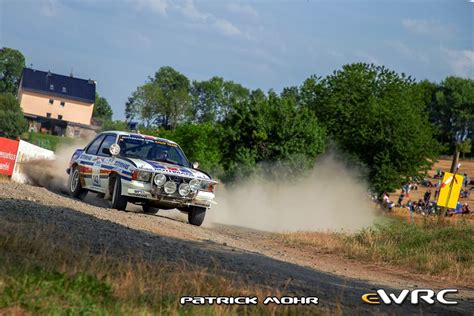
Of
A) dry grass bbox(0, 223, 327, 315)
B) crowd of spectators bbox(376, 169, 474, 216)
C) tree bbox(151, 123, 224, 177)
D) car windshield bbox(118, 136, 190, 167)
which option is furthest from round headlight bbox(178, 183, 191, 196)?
tree bbox(151, 123, 224, 177)

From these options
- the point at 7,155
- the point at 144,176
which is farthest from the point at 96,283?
the point at 7,155

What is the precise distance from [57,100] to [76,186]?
11248cm

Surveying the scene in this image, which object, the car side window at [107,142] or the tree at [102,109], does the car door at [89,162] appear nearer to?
the car side window at [107,142]

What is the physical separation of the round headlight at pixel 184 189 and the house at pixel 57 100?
10817 centimetres

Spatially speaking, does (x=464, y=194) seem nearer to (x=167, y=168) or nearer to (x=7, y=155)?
(x=7, y=155)

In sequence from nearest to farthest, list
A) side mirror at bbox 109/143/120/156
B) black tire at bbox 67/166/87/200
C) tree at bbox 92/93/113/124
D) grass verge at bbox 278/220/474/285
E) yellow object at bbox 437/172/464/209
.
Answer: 1. grass verge at bbox 278/220/474/285
2. side mirror at bbox 109/143/120/156
3. black tire at bbox 67/166/87/200
4. yellow object at bbox 437/172/464/209
5. tree at bbox 92/93/113/124

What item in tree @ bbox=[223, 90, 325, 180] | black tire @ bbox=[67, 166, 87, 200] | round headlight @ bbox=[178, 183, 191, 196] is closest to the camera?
round headlight @ bbox=[178, 183, 191, 196]

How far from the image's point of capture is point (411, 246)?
20.4 metres

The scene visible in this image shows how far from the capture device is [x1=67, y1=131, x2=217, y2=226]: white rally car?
672 inches

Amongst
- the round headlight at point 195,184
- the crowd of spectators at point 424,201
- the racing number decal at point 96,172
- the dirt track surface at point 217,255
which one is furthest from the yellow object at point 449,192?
the racing number decal at point 96,172

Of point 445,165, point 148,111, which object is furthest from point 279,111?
point 148,111

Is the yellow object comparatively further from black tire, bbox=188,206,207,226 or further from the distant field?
the distant field

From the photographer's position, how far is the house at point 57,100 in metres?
124

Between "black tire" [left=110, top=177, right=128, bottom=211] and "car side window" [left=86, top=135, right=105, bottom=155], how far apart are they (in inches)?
73.1
